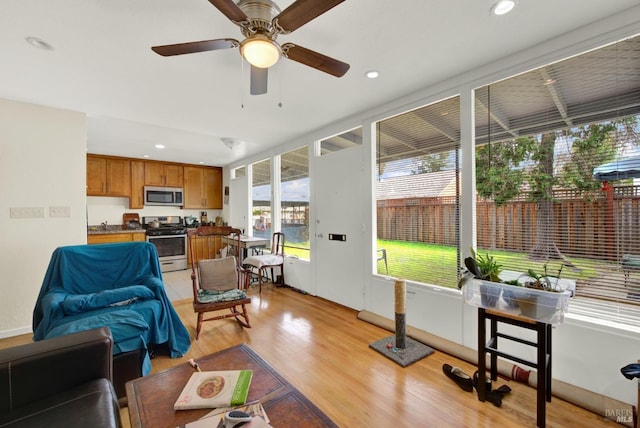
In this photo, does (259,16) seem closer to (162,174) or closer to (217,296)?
(217,296)

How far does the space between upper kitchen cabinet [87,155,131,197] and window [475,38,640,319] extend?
6.27 m

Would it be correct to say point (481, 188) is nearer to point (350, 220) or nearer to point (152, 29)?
point (350, 220)

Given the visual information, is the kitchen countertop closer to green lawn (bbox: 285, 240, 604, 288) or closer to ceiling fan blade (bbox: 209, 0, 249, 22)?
green lawn (bbox: 285, 240, 604, 288)

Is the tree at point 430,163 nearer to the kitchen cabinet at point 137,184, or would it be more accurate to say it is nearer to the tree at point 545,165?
the tree at point 545,165

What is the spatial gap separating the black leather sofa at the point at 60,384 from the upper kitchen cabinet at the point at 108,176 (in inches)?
194

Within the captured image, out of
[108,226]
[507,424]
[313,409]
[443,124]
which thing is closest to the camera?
[313,409]

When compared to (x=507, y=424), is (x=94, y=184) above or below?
above

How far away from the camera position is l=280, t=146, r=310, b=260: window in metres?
4.33

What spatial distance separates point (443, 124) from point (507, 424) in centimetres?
236

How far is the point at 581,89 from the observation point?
6.22ft

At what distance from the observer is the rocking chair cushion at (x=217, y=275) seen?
10.1 feet

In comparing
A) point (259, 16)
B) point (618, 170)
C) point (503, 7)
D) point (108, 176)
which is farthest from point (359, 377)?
point (108, 176)

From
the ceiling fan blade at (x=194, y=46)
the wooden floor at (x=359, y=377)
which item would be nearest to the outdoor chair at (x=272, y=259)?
the wooden floor at (x=359, y=377)

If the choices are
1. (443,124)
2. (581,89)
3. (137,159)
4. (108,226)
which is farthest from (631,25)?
(108,226)
